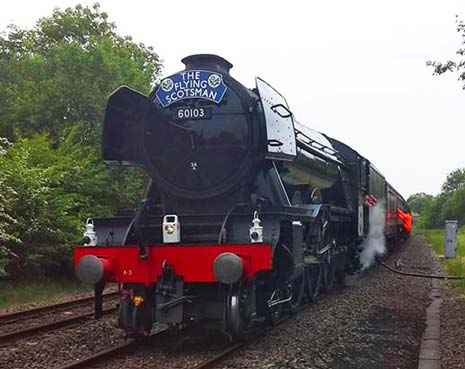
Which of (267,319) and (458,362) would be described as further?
(267,319)

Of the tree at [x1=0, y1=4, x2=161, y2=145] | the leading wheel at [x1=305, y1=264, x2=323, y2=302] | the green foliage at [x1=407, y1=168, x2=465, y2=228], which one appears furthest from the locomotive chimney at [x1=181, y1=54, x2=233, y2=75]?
the green foliage at [x1=407, y1=168, x2=465, y2=228]

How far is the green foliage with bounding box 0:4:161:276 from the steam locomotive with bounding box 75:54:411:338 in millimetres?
4577

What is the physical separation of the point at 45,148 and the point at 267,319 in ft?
30.2

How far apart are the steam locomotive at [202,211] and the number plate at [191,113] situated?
12 mm

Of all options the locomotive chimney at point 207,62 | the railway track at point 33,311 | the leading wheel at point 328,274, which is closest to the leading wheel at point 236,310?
the locomotive chimney at point 207,62

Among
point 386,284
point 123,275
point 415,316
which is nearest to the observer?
point 123,275

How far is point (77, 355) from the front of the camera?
22.3ft

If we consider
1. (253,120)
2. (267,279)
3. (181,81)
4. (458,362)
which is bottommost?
(458,362)

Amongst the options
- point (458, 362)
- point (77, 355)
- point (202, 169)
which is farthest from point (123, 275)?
point (458, 362)

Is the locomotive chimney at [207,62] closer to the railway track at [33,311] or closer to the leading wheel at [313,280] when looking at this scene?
the leading wheel at [313,280]

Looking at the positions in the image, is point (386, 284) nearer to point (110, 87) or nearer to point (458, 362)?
point (458, 362)

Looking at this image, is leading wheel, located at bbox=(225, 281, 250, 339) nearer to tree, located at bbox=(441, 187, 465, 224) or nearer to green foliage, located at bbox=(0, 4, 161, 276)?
green foliage, located at bbox=(0, 4, 161, 276)

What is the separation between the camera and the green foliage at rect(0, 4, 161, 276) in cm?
1256

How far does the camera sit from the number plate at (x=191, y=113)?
7.62 meters
